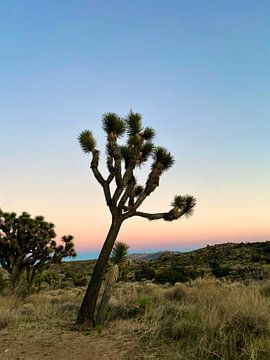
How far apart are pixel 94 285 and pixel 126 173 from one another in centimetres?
288

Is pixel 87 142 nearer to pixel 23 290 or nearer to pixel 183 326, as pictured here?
pixel 183 326

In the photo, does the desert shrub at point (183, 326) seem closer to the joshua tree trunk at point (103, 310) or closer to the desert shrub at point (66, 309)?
the joshua tree trunk at point (103, 310)

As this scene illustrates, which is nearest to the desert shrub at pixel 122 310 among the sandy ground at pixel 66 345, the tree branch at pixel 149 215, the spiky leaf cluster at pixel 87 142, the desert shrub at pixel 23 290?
the sandy ground at pixel 66 345

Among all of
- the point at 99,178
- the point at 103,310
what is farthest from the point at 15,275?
the point at 103,310

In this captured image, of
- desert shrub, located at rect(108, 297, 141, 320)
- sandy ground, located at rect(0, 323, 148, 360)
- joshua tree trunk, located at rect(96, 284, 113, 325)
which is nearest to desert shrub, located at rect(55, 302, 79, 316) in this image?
desert shrub, located at rect(108, 297, 141, 320)

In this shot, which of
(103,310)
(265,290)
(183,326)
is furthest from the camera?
(265,290)

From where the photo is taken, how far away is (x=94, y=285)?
963cm

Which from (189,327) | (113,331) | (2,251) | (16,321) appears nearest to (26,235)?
(2,251)

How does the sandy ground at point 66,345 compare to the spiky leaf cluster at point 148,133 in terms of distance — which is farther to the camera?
the spiky leaf cluster at point 148,133

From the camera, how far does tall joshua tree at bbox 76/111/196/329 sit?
9852 millimetres

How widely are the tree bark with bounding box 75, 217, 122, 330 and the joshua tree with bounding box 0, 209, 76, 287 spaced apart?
10.9 m

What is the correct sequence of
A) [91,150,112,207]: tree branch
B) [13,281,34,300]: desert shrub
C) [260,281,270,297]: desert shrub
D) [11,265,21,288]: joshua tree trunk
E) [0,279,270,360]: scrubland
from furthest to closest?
[11,265,21,288]: joshua tree trunk, [13,281,34,300]: desert shrub, [260,281,270,297]: desert shrub, [91,150,112,207]: tree branch, [0,279,270,360]: scrubland

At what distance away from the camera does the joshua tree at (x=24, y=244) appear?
19.6 metres

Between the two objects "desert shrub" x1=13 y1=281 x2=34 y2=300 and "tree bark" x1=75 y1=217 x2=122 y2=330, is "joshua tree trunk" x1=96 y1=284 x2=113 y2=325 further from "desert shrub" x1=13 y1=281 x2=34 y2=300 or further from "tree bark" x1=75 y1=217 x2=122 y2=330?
"desert shrub" x1=13 y1=281 x2=34 y2=300
